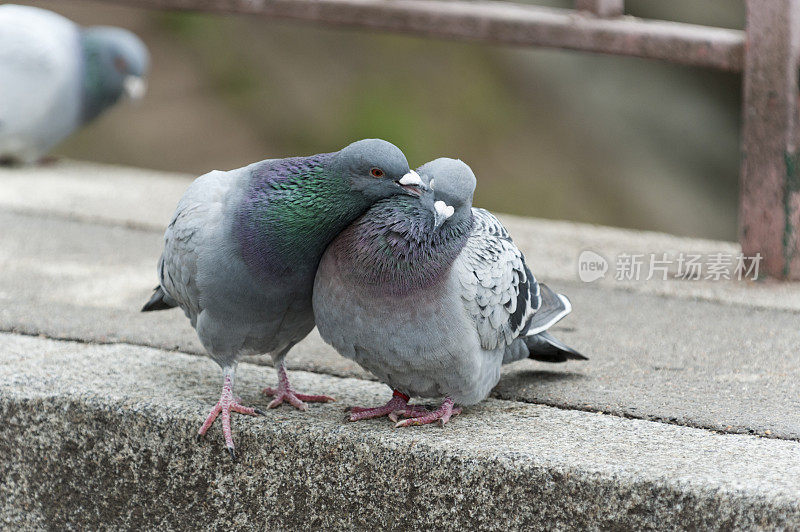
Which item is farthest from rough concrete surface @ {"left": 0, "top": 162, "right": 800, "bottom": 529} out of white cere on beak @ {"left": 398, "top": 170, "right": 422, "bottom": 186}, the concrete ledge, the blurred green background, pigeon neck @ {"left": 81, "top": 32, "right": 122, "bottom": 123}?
the blurred green background

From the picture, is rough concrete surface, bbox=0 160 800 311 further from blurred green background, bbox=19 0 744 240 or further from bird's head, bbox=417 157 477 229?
blurred green background, bbox=19 0 744 240

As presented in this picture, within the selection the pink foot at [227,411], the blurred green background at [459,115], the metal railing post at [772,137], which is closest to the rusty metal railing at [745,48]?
the metal railing post at [772,137]

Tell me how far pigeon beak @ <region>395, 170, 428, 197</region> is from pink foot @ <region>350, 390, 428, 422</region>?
66cm

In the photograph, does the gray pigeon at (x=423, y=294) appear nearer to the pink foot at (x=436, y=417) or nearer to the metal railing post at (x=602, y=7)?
the pink foot at (x=436, y=417)

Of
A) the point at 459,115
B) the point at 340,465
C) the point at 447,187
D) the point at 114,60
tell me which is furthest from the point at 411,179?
the point at 459,115

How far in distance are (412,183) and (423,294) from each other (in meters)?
0.30

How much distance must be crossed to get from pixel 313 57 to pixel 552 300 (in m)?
8.10

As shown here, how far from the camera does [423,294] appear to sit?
2.64 m

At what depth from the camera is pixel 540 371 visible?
3.35 metres

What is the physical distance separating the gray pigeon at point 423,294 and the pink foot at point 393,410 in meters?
0.05

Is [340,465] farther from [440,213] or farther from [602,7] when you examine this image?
[602,7]

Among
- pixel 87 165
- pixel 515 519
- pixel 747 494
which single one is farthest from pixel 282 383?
pixel 87 165

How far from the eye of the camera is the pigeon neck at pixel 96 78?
6203mm

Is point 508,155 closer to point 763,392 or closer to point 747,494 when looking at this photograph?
point 763,392
